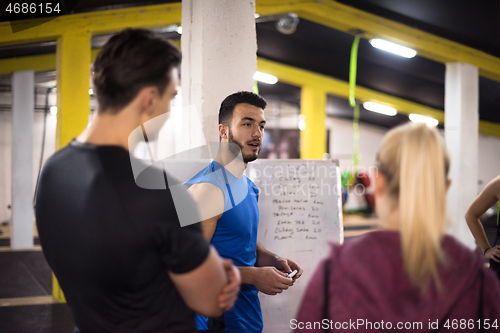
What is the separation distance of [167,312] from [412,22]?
190 inches

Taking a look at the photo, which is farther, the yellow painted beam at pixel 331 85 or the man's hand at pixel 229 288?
the yellow painted beam at pixel 331 85

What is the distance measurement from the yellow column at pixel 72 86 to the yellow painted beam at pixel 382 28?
1.90 metres

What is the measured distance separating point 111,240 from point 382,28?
15.0ft

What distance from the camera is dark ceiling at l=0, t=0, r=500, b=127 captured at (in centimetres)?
401

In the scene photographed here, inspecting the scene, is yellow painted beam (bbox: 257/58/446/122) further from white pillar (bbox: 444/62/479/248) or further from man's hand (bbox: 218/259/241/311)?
man's hand (bbox: 218/259/241/311)

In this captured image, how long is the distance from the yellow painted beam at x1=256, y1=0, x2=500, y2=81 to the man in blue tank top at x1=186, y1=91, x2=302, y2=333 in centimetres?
223

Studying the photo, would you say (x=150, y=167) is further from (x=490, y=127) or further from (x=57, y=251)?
(x=490, y=127)

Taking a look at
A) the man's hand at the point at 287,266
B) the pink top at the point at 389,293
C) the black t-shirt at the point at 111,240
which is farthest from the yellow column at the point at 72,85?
the pink top at the point at 389,293

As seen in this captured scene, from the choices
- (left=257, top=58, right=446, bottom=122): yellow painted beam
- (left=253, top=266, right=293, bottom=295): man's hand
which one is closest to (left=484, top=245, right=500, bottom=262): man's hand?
(left=253, top=266, right=293, bottom=295): man's hand

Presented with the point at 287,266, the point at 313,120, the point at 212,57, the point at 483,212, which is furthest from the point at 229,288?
the point at 313,120

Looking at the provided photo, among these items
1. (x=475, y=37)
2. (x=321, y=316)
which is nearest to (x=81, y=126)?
(x=321, y=316)

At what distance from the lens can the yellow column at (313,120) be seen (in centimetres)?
764

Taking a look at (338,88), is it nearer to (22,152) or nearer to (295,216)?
(22,152)

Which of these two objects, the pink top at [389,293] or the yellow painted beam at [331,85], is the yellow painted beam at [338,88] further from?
the pink top at [389,293]
